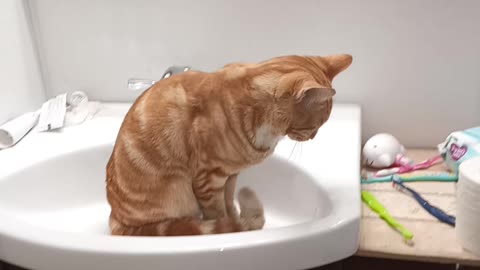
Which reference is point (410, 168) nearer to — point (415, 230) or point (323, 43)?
point (415, 230)

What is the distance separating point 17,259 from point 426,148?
88 cm

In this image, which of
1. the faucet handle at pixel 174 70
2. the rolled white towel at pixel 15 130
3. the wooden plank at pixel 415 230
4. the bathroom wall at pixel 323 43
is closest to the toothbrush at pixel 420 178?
the wooden plank at pixel 415 230

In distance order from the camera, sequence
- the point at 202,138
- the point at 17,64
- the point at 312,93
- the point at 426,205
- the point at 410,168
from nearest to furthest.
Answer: the point at 312,93 < the point at 202,138 < the point at 426,205 < the point at 410,168 < the point at 17,64

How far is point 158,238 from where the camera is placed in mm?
842

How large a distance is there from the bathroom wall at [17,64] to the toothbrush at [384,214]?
2.66ft

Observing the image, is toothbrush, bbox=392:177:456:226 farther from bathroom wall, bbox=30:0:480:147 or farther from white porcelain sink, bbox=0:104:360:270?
bathroom wall, bbox=30:0:480:147

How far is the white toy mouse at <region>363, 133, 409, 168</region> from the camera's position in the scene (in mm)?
1145

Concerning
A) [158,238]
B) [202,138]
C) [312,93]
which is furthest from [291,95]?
[158,238]

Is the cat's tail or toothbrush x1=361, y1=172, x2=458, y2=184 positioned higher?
the cat's tail

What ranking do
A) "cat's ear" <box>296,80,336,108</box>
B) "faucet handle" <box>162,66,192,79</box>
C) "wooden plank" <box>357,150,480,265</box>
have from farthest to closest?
"faucet handle" <box>162,66,192,79</box>, "wooden plank" <box>357,150,480,265</box>, "cat's ear" <box>296,80,336,108</box>

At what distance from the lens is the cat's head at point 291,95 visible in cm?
82

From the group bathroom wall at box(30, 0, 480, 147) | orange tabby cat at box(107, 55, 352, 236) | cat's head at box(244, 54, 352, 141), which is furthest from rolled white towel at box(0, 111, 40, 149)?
cat's head at box(244, 54, 352, 141)

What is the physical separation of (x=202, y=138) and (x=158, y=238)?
173 millimetres

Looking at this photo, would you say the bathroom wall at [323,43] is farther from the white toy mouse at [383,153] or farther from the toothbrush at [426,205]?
the toothbrush at [426,205]
